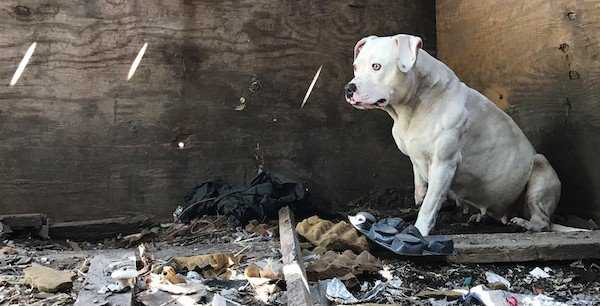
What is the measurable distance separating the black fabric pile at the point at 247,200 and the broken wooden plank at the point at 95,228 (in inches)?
12.2

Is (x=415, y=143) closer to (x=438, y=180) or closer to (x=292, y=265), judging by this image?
(x=438, y=180)

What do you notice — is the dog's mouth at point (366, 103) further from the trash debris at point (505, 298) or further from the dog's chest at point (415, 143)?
the trash debris at point (505, 298)

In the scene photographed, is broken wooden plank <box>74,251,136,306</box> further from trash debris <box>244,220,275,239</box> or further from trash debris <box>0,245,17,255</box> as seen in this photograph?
trash debris <box>244,220,275,239</box>

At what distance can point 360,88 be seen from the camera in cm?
322

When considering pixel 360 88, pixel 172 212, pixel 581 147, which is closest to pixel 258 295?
pixel 360 88

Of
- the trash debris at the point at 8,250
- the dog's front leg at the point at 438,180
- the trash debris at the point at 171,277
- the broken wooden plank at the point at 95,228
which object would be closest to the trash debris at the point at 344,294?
the trash debris at the point at 171,277

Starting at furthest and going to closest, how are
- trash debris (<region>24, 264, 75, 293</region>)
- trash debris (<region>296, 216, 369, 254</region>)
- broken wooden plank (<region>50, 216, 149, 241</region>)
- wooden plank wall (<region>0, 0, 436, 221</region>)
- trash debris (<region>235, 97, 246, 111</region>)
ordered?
trash debris (<region>235, 97, 246, 111</region>) < wooden plank wall (<region>0, 0, 436, 221</region>) < broken wooden plank (<region>50, 216, 149, 241</region>) < trash debris (<region>296, 216, 369, 254</region>) < trash debris (<region>24, 264, 75, 293</region>)

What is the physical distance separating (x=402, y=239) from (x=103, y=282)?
4.57ft

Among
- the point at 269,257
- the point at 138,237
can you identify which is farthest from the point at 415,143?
the point at 138,237

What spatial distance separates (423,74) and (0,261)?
2396 millimetres

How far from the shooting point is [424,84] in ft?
11.2

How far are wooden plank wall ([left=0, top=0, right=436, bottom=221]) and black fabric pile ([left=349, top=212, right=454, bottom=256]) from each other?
1.55 m

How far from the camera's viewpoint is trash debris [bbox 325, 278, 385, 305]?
96.3 inches

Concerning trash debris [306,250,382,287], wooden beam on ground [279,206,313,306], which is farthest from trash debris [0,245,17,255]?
trash debris [306,250,382,287]
